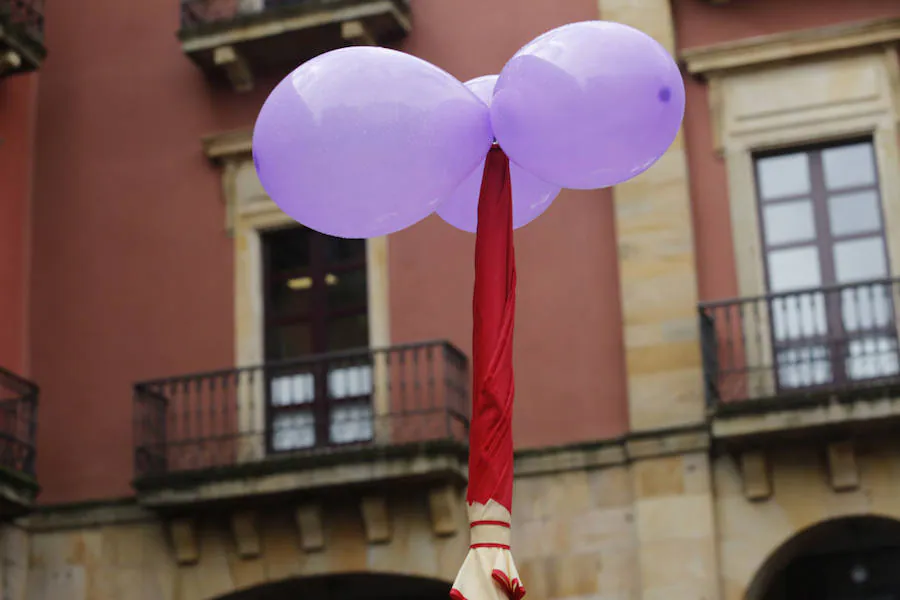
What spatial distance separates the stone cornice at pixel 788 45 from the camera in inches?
532

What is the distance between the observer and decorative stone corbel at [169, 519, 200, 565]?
14219mm

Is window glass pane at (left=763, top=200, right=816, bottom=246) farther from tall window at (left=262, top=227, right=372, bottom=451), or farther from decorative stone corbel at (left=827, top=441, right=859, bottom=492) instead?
tall window at (left=262, top=227, right=372, bottom=451)

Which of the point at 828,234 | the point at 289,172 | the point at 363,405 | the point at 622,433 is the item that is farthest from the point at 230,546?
the point at 289,172

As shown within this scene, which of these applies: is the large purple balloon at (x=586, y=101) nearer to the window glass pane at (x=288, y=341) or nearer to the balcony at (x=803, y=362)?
the balcony at (x=803, y=362)

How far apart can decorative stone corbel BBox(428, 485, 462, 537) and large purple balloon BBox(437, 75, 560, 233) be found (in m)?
7.01

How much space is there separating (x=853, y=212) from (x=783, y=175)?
603mm

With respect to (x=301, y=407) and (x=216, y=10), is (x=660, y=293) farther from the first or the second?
(x=216, y=10)

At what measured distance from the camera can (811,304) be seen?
1308cm

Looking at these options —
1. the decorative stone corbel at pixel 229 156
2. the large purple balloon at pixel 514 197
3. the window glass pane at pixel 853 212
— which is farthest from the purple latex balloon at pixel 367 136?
the decorative stone corbel at pixel 229 156

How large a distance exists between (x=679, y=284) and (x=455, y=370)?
5.90 feet

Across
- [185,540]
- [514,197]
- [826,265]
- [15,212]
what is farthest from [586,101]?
[15,212]

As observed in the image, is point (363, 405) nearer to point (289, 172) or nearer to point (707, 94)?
point (707, 94)

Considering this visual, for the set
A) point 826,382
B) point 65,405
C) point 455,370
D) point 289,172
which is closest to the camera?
point 289,172

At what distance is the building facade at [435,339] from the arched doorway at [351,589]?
0.19 ft
